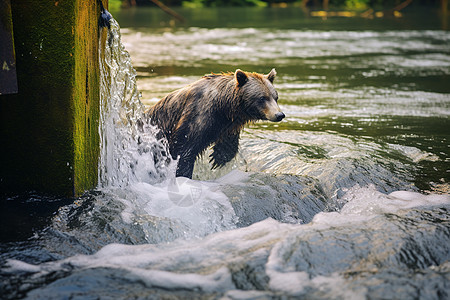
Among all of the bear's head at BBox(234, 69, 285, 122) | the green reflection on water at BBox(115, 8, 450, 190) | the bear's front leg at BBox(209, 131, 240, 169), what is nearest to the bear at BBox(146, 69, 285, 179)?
the bear's head at BBox(234, 69, 285, 122)

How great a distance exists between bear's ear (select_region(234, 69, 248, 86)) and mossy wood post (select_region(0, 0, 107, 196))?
1683mm

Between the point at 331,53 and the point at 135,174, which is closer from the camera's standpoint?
the point at 135,174

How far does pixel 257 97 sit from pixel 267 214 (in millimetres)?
1575

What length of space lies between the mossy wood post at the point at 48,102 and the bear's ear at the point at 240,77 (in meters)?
1.68

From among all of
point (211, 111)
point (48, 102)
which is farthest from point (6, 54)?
point (211, 111)

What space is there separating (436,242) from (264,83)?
2.68 metres

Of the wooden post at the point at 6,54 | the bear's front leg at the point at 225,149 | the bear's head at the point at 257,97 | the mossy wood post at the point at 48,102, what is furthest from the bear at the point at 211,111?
the wooden post at the point at 6,54

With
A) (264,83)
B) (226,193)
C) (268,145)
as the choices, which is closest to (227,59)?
(268,145)

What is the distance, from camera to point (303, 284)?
3314mm

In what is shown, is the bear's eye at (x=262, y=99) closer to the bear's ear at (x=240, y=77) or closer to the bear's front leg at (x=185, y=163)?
the bear's ear at (x=240, y=77)

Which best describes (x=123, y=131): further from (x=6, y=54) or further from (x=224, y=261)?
(x=224, y=261)

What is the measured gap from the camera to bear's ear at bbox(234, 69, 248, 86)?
5.74 metres

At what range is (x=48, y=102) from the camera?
4.43 m

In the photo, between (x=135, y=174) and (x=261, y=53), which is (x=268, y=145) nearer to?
(x=135, y=174)
